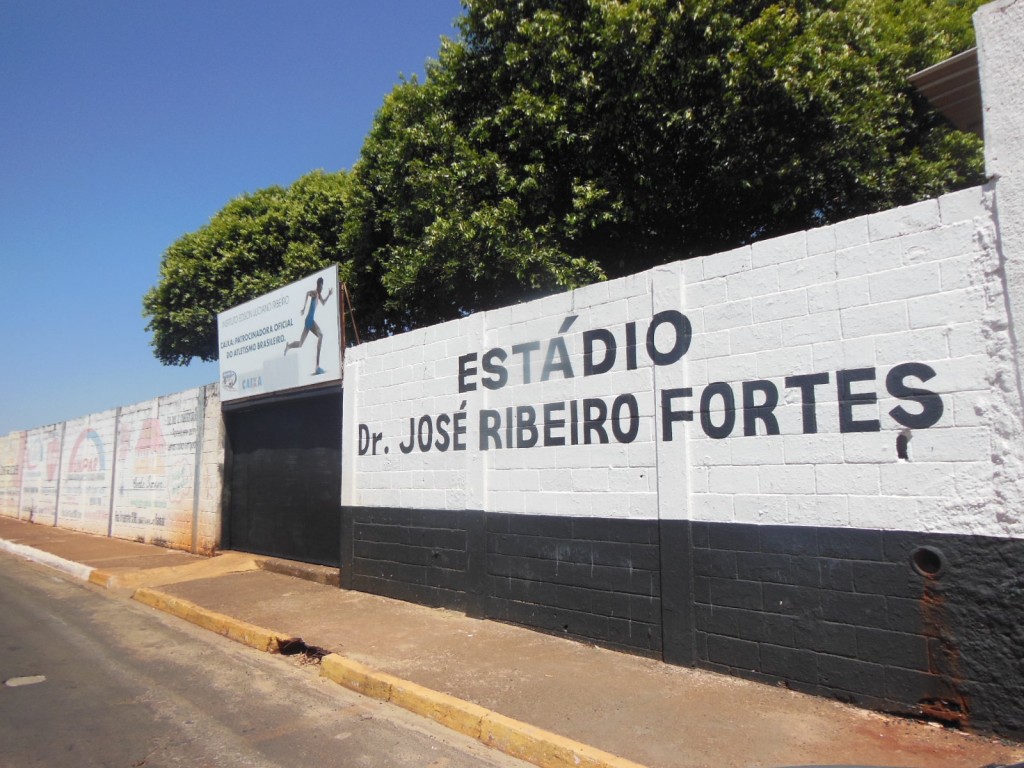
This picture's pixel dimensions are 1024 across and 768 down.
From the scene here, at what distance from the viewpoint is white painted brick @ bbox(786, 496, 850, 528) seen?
505 cm

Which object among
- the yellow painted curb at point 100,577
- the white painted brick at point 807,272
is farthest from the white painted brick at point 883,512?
the yellow painted curb at point 100,577

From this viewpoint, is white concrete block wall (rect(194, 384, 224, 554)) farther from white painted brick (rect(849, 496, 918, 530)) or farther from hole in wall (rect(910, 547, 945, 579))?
hole in wall (rect(910, 547, 945, 579))

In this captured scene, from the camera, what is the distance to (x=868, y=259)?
506 centimetres

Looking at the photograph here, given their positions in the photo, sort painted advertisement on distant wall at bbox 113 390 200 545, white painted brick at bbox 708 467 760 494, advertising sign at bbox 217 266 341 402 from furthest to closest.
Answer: painted advertisement on distant wall at bbox 113 390 200 545
advertising sign at bbox 217 266 341 402
white painted brick at bbox 708 467 760 494

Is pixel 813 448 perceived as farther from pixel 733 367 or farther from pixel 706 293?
pixel 706 293

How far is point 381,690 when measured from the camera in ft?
19.0

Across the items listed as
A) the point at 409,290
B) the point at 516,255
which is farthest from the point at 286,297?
the point at 516,255

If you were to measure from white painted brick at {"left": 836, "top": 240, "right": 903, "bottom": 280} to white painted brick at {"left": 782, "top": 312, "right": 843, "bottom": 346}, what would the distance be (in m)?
0.31

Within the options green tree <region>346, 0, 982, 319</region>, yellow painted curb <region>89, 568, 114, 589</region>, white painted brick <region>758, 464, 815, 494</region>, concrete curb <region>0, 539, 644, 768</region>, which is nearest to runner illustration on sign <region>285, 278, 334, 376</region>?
green tree <region>346, 0, 982, 319</region>

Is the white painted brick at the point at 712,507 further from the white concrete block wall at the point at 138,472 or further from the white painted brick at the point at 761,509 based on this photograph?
the white concrete block wall at the point at 138,472

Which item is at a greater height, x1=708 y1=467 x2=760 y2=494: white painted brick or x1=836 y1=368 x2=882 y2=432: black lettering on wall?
x1=836 y1=368 x2=882 y2=432: black lettering on wall

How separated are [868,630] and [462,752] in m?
2.78

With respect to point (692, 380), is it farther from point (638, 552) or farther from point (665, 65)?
point (665, 65)

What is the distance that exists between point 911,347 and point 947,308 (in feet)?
1.04
